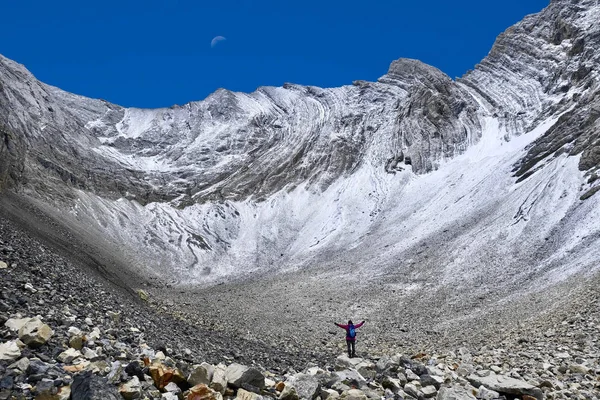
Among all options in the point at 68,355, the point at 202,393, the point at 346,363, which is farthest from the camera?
the point at 346,363

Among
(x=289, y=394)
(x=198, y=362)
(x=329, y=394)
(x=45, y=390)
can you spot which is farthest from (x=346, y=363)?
(x=45, y=390)

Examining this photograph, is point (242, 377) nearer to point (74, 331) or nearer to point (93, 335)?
point (93, 335)

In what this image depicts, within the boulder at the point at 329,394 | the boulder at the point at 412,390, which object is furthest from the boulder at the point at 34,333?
the boulder at the point at 412,390

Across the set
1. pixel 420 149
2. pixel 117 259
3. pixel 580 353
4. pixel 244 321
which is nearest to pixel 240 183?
pixel 420 149

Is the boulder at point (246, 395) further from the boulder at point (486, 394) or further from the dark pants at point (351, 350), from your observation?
the dark pants at point (351, 350)

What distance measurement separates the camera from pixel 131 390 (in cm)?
781

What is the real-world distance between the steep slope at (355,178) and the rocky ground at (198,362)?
43.9 feet

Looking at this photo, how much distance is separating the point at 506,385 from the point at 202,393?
7705 mm

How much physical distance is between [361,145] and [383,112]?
1371 centimetres

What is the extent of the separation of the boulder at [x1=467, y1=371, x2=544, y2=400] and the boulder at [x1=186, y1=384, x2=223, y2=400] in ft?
23.6

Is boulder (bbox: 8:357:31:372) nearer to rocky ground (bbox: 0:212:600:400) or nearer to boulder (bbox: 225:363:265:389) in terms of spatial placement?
rocky ground (bbox: 0:212:600:400)

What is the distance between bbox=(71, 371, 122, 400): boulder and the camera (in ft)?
23.5

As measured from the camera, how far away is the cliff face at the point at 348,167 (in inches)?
1973

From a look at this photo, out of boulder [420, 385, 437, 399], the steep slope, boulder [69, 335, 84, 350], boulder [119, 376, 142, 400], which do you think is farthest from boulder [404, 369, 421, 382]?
the steep slope
